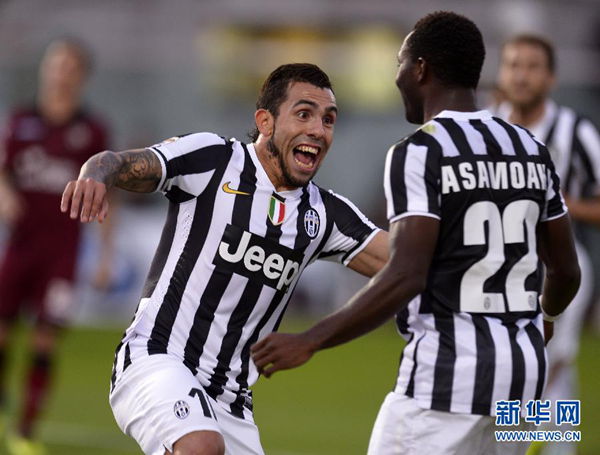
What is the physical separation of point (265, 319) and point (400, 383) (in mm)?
853

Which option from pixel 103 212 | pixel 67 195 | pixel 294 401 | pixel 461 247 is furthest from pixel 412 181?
pixel 294 401

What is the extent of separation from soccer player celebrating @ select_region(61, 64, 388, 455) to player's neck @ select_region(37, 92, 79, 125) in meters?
4.08

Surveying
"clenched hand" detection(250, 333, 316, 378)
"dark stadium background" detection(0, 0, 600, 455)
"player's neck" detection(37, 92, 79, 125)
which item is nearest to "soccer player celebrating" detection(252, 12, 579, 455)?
"clenched hand" detection(250, 333, 316, 378)

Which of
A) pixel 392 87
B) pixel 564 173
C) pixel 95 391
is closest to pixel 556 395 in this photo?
pixel 564 173

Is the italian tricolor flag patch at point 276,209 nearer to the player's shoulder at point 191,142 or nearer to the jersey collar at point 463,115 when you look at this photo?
the player's shoulder at point 191,142

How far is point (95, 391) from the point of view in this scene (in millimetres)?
10562

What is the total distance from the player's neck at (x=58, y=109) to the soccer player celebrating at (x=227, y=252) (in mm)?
4076

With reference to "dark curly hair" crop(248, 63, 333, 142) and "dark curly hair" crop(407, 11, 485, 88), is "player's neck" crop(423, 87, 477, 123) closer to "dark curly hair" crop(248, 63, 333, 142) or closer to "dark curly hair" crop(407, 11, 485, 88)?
"dark curly hair" crop(407, 11, 485, 88)

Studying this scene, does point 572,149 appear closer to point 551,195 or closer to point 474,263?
point 551,195

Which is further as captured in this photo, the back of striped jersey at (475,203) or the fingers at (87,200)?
the fingers at (87,200)

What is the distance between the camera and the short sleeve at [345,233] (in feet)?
16.4

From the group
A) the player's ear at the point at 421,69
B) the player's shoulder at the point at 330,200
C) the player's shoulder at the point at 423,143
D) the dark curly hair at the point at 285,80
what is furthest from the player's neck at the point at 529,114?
the player's shoulder at the point at 423,143

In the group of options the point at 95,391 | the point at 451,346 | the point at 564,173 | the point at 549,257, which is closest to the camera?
the point at 451,346

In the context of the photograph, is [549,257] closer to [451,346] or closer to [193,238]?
[451,346]
